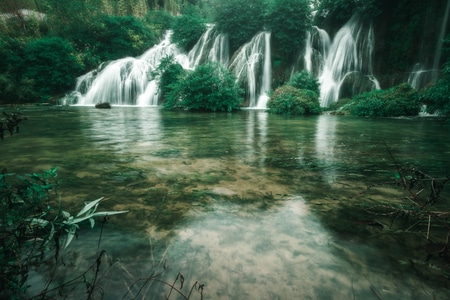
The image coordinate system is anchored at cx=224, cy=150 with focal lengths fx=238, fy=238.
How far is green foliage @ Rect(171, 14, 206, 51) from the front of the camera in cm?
2239

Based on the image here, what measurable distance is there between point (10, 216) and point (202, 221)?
916 mm

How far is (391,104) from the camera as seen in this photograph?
33.9ft

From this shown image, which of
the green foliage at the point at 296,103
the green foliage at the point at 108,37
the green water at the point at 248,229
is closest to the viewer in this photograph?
the green water at the point at 248,229

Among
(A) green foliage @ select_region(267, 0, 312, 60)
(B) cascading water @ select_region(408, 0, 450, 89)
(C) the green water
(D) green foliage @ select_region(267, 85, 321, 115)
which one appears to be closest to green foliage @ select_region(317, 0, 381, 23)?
(A) green foliage @ select_region(267, 0, 312, 60)

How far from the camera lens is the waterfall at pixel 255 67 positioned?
647 inches

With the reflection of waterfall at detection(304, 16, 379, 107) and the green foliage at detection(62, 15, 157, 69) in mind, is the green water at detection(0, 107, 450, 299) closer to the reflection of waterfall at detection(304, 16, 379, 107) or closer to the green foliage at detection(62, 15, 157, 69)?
the reflection of waterfall at detection(304, 16, 379, 107)

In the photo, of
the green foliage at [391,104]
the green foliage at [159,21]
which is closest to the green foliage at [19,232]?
the green foliage at [391,104]

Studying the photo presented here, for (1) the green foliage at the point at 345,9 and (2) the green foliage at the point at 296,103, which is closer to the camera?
(2) the green foliage at the point at 296,103

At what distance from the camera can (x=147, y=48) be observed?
27844 mm

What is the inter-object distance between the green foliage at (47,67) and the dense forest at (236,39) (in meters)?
0.07

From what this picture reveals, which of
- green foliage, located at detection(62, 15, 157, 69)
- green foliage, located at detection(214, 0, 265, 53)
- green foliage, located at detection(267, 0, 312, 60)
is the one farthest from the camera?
green foliage, located at detection(62, 15, 157, 69)

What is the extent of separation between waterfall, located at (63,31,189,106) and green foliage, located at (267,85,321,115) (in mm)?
10606

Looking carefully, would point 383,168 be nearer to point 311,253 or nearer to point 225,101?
point 311,253

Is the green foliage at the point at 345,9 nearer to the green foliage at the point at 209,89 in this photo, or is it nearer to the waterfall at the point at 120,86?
the green foliage at the point at 209,89
